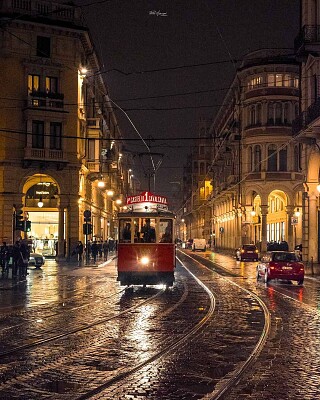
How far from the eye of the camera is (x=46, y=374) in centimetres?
966

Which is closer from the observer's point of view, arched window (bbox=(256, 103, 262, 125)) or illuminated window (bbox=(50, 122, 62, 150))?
illuminated window (bbox=(50, 122, 62, 150))

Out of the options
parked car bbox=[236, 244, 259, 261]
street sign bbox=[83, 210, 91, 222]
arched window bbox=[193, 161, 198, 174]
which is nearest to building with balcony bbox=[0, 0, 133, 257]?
street sign bbox=[83, 210, 91, 222]

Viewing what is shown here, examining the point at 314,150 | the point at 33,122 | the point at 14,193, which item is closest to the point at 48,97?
the point at 33,122

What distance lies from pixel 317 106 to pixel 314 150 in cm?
424

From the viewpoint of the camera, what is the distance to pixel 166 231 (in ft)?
82.8

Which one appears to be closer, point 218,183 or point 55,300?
point 55,300

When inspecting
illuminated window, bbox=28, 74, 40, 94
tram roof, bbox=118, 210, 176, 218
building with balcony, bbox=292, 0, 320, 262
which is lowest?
tram roof, bbox=118, 210, 176, 218

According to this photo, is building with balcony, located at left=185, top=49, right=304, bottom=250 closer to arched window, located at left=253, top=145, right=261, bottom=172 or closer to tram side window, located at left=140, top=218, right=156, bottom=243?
arched window, located at left=253, top=145, right=261, bottom=172

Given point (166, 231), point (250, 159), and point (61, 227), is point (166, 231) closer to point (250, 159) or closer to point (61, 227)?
point (61, 227)

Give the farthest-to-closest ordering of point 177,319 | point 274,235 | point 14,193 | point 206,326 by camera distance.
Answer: point 274,235 → point 14,193 → point 177,319 → point 206,326

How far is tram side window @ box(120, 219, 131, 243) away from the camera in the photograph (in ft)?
82.3

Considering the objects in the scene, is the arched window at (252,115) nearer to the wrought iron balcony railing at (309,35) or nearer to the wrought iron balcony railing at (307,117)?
the wrought iron balcony railing at (307,117)

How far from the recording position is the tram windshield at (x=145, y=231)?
2508 cm

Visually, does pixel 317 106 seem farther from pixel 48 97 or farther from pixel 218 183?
pixel 218 183
